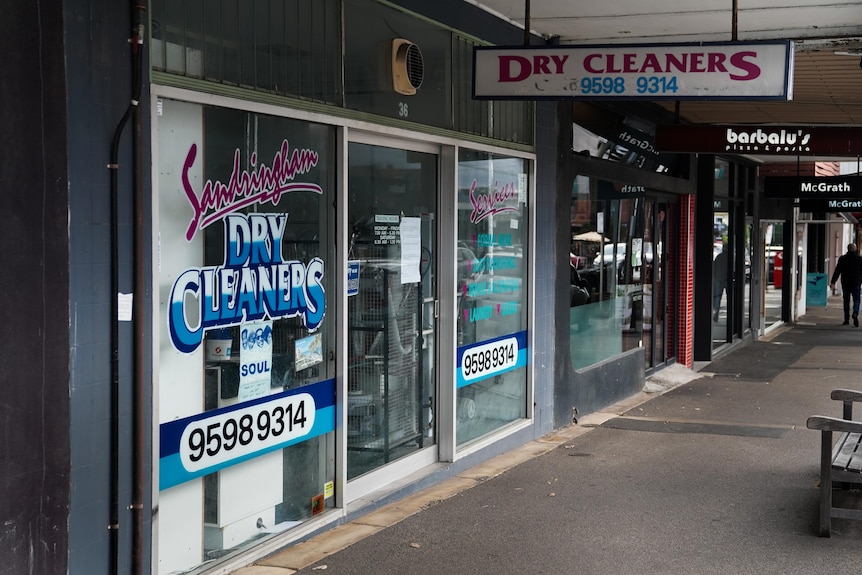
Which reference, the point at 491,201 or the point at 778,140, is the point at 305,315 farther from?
the point at 778,140

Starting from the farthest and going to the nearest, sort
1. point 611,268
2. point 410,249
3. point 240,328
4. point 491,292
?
point 611,268 < point 491,292 < point 410,249 < point 240,328

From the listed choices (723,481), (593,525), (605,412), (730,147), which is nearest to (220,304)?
(593,525)

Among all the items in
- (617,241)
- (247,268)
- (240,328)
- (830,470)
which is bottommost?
(830,470)

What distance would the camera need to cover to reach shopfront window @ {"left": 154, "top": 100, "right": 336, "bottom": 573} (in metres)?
4.95

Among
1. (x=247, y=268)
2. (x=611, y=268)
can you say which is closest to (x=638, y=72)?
(x=247, y=268)

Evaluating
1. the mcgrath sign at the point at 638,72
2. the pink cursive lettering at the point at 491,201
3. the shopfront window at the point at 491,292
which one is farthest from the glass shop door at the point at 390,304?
the mcgrath sign at the point at 638,72

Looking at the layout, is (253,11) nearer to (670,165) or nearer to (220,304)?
(220,304)

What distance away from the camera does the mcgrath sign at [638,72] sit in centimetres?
576

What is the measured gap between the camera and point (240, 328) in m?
5.39

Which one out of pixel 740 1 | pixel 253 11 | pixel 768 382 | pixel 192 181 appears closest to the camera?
pixel 192 181

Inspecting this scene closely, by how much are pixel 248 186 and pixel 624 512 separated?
11.0 feet

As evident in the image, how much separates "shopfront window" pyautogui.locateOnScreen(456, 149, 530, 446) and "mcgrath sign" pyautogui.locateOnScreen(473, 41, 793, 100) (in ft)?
5.17

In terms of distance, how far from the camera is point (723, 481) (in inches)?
301

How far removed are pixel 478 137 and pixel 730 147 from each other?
103 inches
